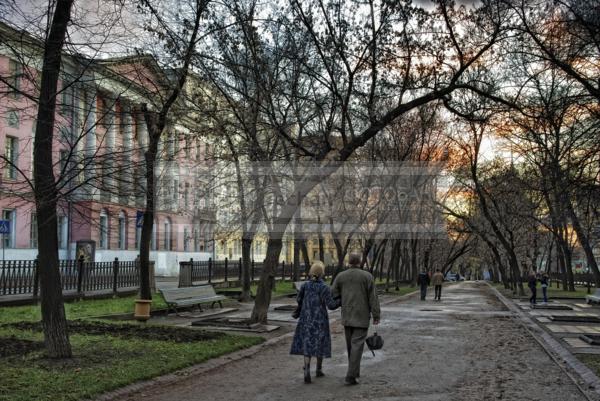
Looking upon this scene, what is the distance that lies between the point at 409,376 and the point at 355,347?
108cm

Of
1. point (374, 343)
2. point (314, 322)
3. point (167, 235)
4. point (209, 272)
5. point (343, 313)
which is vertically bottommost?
point (374, 343)

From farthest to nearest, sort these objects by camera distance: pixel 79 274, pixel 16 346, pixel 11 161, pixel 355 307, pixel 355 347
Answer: pixel 79 274
pixel 16 346
pixel 11 161
pixel 355 307
pixel 355 347

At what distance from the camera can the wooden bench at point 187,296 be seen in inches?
677

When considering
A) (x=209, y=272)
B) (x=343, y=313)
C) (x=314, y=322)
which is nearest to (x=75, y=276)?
(x=209, y=272)

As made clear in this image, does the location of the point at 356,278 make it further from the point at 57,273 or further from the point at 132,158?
the point at 57,273

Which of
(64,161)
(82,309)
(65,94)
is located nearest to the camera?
(64,161)

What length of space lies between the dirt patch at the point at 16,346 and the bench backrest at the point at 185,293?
22.2 feet

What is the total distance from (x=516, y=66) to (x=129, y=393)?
1407cm

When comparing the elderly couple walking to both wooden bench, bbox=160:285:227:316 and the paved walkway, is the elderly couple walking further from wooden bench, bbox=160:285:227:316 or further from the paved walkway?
wooden bench, bbox=160:285:227:316

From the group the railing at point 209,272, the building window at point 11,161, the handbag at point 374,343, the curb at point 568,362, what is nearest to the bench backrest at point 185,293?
the railing at point 209,272

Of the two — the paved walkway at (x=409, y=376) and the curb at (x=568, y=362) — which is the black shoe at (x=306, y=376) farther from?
the curb at (x=568, y=362)

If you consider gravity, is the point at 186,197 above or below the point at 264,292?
above

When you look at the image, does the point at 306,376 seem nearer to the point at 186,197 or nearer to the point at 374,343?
the point at 374,343

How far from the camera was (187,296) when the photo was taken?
60.3ft
